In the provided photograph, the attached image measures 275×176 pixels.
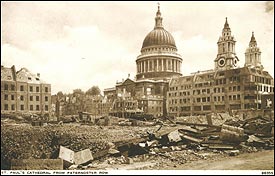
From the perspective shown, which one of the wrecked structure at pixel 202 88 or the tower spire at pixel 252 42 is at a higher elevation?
the tower spire at pixel 252 42

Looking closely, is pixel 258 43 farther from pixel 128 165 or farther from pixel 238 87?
pixel 128 165

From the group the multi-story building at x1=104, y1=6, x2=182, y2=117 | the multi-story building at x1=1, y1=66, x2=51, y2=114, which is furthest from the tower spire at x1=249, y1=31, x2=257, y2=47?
the multi-story building at x1=1, y1=66, x2=51, y2=114

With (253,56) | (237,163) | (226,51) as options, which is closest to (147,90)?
(226,51)

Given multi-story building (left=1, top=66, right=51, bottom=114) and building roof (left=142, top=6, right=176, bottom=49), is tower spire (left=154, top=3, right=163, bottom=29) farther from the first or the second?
multi-story building (left=1, top=66, right=51, bottom=114)

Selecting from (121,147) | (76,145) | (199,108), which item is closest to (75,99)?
(76,145)

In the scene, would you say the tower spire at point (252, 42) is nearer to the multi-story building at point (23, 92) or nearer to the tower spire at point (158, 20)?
the tower spire at point (158, 20)

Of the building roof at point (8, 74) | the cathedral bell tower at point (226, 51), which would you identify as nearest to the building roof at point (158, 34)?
the cathedral bell tower at point (226, 51)

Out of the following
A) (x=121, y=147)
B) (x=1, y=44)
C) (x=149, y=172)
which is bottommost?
(x=149, y=172)
